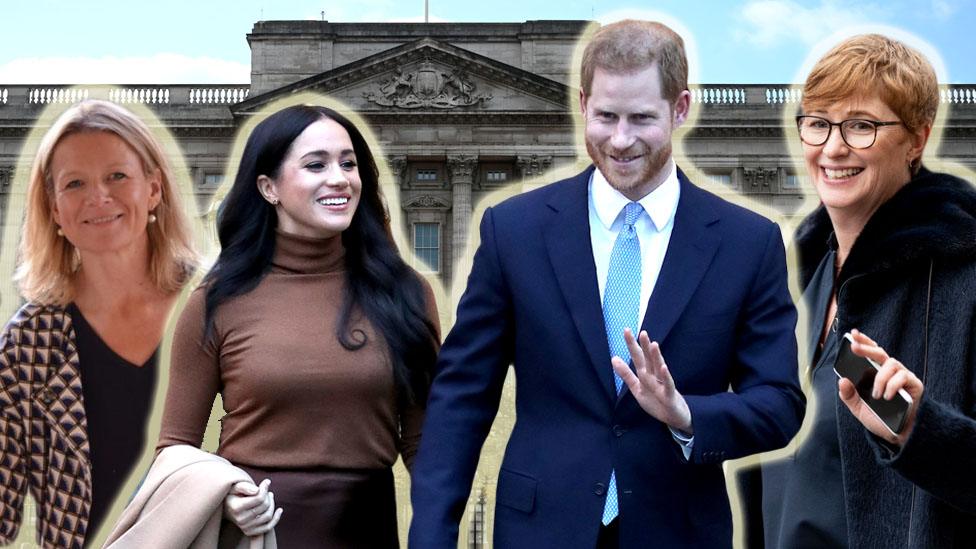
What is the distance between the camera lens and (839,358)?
2822 mm

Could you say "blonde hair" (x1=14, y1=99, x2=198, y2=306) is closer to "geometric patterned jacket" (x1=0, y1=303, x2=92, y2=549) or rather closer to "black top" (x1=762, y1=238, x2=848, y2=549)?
"geometric patterned jacket" (x1=0, y1=303, x2=92, y2=549)

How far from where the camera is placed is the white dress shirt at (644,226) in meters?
3.00

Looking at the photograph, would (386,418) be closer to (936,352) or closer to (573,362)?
(573,362)

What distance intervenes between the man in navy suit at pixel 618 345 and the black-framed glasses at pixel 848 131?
1.36 feet

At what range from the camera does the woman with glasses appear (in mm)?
3027

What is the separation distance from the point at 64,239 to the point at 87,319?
296 mm

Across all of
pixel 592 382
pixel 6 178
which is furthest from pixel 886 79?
pixel 6 178

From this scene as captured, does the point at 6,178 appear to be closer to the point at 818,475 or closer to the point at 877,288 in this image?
the point at 818,475

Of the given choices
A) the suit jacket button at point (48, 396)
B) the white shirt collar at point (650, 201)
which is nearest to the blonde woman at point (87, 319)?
the suit jacket button at point (48, 396)

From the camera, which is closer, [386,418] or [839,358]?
[839,358]

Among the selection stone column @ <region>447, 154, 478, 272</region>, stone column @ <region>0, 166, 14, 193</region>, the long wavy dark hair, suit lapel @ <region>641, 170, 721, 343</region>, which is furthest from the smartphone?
stone column @ <region>0, 166, 14, 193</region>

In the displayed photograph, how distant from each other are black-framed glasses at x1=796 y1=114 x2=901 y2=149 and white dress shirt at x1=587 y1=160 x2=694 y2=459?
56 cm

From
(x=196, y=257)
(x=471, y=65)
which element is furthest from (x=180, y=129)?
(x=196, y=257)

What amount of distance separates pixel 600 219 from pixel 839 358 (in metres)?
0.66
